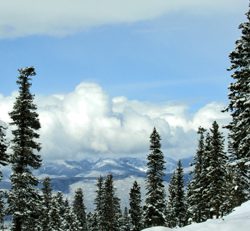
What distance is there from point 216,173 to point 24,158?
2847cm

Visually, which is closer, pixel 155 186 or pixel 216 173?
pixel 216 173

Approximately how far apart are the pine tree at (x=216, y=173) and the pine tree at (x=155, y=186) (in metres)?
6.44

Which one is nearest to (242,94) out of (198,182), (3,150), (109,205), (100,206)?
(3,150)

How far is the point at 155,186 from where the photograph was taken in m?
63.5

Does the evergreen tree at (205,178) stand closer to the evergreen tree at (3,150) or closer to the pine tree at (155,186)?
the pine tree at (155,186)

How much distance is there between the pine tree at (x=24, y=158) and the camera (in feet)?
123

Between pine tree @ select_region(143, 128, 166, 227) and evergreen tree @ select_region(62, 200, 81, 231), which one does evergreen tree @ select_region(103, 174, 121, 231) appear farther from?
pine tree @ select_region(143, 128, 166, 227)

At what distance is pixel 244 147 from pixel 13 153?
17365mm

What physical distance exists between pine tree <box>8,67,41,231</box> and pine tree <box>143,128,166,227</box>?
86.5 ft

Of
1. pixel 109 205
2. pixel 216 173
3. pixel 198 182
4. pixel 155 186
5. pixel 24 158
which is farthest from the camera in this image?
pixel 109 205

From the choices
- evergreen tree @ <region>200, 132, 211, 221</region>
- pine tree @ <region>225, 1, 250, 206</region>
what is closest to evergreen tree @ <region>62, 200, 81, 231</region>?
evergreen tree @ <region>200, 132, 211, 221</region>

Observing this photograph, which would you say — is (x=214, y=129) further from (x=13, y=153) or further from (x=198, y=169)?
(x=13, y=153)

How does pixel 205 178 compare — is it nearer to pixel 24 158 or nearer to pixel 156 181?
pixel 156 181

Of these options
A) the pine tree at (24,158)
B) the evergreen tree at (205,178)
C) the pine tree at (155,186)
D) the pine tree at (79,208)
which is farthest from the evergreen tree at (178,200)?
the pine tree at (24,158)
